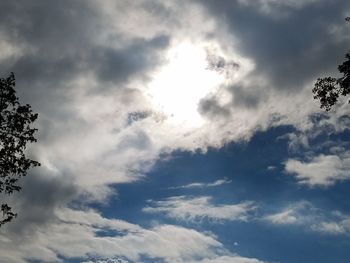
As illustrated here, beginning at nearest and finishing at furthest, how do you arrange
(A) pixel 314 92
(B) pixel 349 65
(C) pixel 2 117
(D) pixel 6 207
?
(B) pixel 349 65, (A) pixel 314 92, (C) pixel 2 117, (D) pixel 6 207

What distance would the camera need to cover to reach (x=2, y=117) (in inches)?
1252

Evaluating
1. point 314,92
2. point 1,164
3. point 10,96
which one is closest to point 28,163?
point 1,164

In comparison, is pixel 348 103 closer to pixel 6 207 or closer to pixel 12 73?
pixel 12 73

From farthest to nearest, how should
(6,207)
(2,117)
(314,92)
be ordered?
(6,207) < (2,117) < (314,92)

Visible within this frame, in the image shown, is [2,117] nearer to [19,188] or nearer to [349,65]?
[19,188]

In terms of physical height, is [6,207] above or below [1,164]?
below

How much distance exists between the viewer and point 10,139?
32125 mm

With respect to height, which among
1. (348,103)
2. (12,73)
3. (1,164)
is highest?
(12,73)

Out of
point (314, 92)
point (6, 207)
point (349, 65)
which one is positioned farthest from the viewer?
point (6, 207)

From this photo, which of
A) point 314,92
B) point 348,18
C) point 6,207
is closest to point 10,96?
point 6,207

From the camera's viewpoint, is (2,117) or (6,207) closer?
(2,117)

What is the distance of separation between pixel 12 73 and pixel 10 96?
1.52 meters

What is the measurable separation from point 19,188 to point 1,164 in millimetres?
2079

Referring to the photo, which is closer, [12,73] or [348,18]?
[348,18]
